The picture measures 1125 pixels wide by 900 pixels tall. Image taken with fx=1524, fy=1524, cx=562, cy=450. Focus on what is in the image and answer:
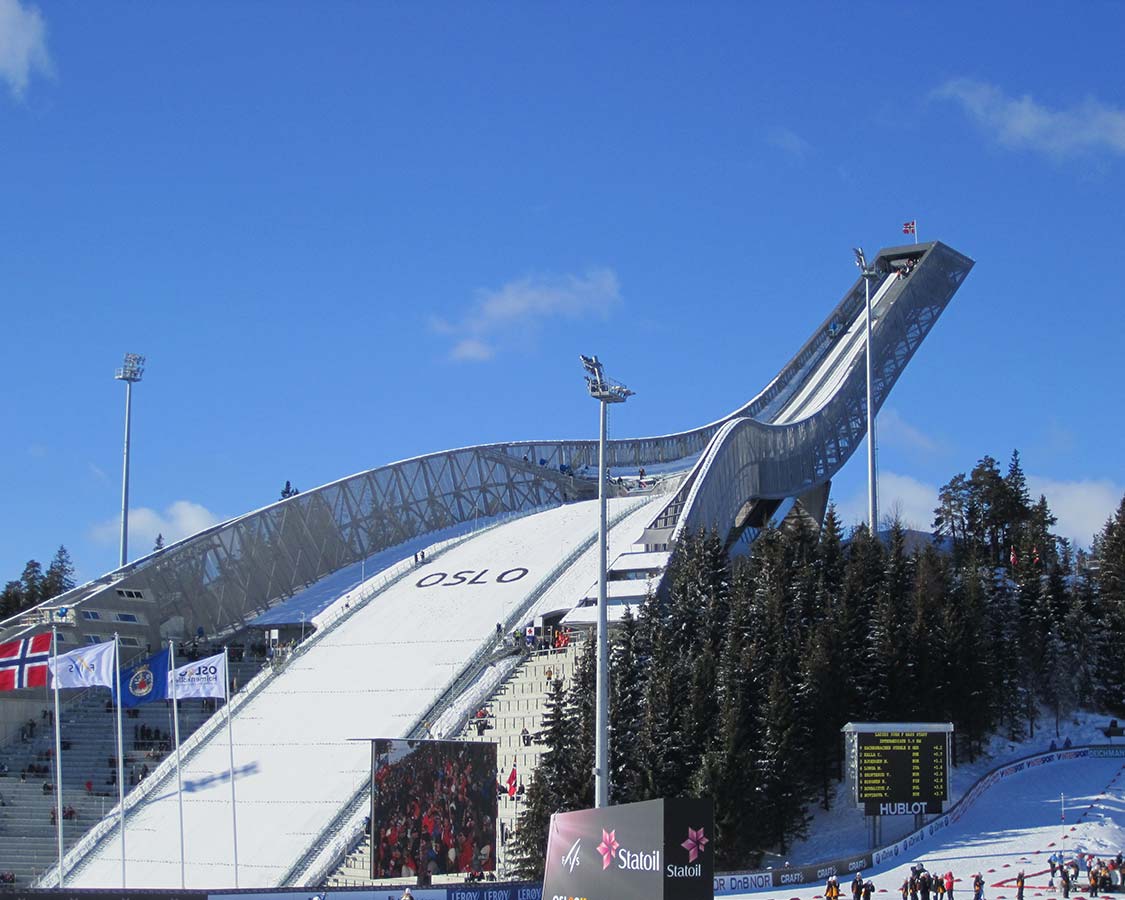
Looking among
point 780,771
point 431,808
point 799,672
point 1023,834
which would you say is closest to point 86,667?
point 431,808

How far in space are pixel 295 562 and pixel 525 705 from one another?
22.1 metres

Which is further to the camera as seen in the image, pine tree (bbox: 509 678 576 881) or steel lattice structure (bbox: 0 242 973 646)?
steel lattice structure (bbox: 0 242 973 646)

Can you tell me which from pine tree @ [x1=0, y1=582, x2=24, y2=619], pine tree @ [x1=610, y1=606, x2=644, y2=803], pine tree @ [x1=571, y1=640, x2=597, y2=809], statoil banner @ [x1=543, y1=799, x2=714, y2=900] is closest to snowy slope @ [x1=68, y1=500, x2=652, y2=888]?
pine tree @ [x1=571, y1=640, x2=597, y2=809]

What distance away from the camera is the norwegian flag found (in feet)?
108

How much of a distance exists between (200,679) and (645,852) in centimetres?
2410

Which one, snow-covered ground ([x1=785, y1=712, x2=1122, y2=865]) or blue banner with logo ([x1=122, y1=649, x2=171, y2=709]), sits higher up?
blue banner with logo ([x1=122, y1=649, x2=171, y2=709])

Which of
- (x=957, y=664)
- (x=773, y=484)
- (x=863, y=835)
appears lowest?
(x=863, y=835)

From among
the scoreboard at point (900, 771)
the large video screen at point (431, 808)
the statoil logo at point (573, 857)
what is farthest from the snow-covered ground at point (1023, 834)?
the statoil logo at point (573, 857)

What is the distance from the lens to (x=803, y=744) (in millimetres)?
36094

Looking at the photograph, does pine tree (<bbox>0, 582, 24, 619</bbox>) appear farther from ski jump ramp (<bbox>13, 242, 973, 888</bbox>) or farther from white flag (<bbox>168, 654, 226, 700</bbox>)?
white flag (<bbox>168, 654, 226, 700</bbox>)

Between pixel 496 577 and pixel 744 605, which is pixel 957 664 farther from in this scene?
pixel 496 577

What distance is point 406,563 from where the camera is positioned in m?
62.5

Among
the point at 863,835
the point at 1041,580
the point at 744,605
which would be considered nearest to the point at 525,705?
the point at 744,605

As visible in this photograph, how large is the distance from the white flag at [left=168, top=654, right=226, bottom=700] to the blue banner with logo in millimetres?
219
